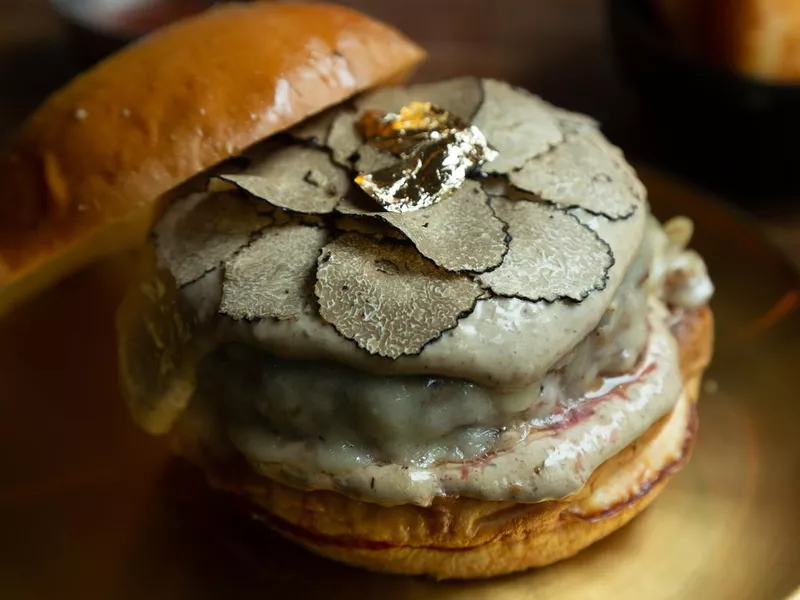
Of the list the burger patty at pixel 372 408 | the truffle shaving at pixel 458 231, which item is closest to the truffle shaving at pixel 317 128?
the truffle shaving at pixel 458 231

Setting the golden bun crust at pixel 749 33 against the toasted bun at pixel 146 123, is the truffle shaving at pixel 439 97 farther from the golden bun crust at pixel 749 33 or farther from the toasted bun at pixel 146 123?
the golden bun crust at pixel 749 33

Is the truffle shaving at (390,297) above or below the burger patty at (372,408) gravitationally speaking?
above

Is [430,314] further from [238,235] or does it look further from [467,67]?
[467,67]

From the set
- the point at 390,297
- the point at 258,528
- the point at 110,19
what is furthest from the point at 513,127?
the point at 110,19

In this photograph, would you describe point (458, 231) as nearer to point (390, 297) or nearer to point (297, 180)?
point (390, 297)

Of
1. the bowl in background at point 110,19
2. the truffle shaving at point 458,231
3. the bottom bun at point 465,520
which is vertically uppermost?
the truffle shaving at point 458,231

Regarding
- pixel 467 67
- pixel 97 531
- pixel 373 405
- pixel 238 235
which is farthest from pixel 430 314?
pixel 467 67
